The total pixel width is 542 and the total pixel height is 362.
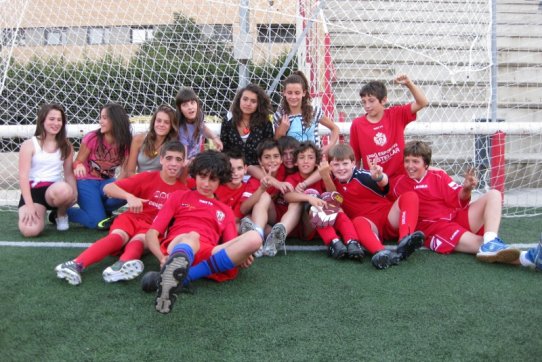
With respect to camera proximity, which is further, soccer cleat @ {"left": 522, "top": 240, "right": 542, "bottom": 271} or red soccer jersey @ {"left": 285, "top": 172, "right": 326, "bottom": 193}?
red soccer jersey @ {"left": 285, "top": 172, "right": 326, "bottom": 193}

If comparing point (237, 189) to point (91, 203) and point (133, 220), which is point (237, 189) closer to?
point (133, 220)

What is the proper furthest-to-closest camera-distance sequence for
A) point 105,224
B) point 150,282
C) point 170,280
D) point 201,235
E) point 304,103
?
point 304,103, point 105,224, point 201,235, point 150,282, point 170,280

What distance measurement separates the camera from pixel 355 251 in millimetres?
2730

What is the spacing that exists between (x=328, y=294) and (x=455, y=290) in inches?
23.6

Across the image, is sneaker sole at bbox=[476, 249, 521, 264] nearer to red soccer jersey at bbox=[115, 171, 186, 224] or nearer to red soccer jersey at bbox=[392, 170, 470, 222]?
red soccer jersey at bbox=[392, 170, 470, 222]

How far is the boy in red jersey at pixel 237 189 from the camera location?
3.09m

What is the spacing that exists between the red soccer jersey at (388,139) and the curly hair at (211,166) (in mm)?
1199

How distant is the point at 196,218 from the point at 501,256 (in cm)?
163

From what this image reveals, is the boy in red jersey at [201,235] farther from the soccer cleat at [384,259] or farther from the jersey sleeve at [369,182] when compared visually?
the jersey sleeve at [369,182]

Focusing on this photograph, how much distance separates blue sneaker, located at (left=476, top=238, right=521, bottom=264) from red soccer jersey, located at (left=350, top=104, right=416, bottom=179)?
83cm

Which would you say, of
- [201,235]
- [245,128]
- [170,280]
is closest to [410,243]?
[201,235]

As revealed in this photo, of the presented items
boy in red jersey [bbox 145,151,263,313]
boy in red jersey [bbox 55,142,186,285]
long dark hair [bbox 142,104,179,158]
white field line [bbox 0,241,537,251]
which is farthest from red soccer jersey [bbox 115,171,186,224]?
white field line [bbox 0,241,537,251]

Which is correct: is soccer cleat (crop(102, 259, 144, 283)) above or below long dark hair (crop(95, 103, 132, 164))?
below

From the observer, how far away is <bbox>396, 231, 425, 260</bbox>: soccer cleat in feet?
8.70
